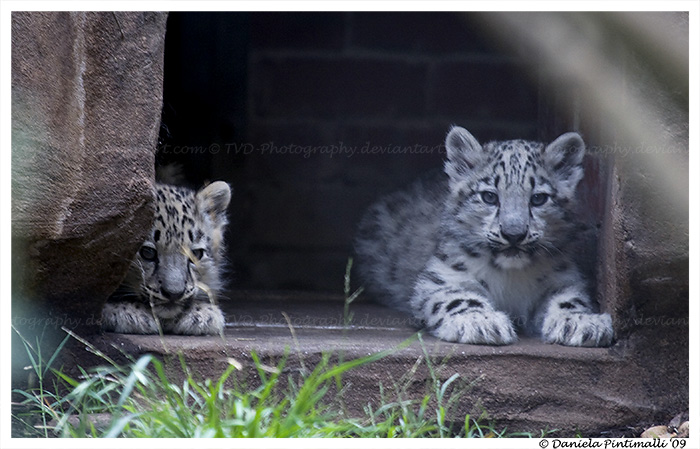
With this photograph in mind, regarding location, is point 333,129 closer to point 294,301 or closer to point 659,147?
point 294,301

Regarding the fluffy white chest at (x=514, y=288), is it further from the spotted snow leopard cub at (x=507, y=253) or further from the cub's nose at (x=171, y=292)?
the cub's nose at (x=171, y=292)

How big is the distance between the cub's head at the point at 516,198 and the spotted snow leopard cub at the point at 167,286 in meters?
1.68

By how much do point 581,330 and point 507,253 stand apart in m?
0.69

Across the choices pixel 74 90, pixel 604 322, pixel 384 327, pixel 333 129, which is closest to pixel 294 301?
pixel 384 327

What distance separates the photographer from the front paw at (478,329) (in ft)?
15.6

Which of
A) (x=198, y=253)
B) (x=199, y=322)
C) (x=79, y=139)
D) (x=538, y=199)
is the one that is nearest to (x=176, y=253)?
(x=198, y=253)

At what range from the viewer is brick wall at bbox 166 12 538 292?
7.91 meters

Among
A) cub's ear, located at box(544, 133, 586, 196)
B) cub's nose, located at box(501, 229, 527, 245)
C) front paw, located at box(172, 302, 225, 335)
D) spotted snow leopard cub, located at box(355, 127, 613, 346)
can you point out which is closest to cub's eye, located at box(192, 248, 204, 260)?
front paw, located at box(172, 302, 225, 335)

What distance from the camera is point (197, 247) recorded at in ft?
17.0

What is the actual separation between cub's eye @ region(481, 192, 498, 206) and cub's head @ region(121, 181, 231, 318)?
167 centimetres

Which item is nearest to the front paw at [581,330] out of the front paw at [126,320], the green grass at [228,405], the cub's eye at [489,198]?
the green grass at [228,405]

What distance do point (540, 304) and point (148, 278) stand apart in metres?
2.45

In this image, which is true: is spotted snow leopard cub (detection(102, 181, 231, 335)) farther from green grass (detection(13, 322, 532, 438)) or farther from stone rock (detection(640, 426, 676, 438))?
stone rock (detection(640, 426, 676, 438))
